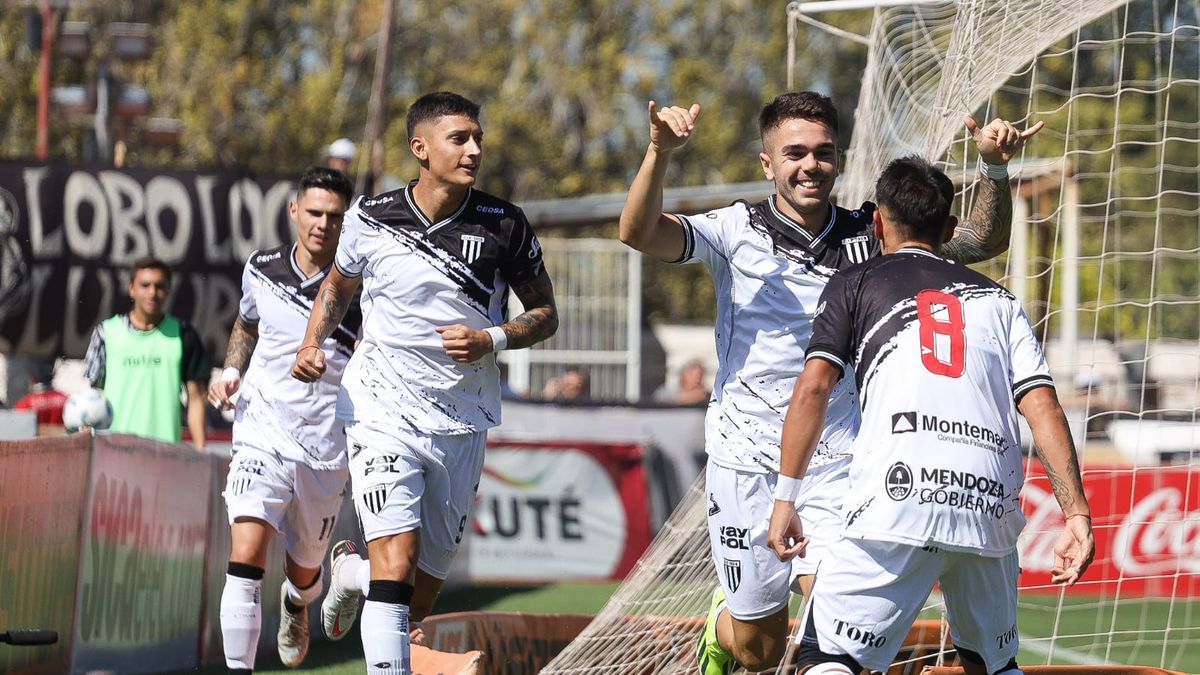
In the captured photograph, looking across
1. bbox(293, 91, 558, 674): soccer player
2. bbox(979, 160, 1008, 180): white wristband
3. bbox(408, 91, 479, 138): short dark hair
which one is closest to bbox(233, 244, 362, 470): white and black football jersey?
bbox(293, 91, 558, 674): soccer player

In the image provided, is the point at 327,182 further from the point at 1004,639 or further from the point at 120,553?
the point at 1004,639

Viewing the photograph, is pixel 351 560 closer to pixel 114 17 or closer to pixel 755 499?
pixel 755 499

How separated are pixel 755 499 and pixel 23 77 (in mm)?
27995

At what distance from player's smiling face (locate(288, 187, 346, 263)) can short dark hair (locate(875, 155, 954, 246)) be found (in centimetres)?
327

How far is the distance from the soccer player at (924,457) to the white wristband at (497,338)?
1.62 metres

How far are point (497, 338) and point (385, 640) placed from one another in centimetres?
118

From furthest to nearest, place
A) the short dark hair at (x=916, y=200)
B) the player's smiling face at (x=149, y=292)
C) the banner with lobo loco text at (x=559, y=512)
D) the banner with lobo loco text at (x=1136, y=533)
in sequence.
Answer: the banner with lobo loco text at (x=559, y=512), the banner with lobo loco text at (x=1136, y=533), the player's smiling face at (x=149, y=292), the short dark hair at (x=916, y=200)

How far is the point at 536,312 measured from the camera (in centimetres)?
653

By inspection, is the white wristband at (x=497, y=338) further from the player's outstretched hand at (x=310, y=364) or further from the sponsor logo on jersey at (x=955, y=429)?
the sponsor logo on jersey at (x=955, y=429)

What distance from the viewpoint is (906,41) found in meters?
10.4

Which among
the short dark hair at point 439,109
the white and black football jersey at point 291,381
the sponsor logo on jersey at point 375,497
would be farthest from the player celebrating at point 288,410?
the sponsor logo on jersey at point 375,497

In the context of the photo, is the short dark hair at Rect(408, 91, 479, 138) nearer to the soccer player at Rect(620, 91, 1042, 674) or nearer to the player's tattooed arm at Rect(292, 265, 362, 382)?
the player's tattooed arm at Rect(292, 265, 362, 382)

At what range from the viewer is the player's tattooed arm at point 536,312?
253 inches

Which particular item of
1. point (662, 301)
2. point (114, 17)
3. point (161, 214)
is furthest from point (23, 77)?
point (161, 214)
